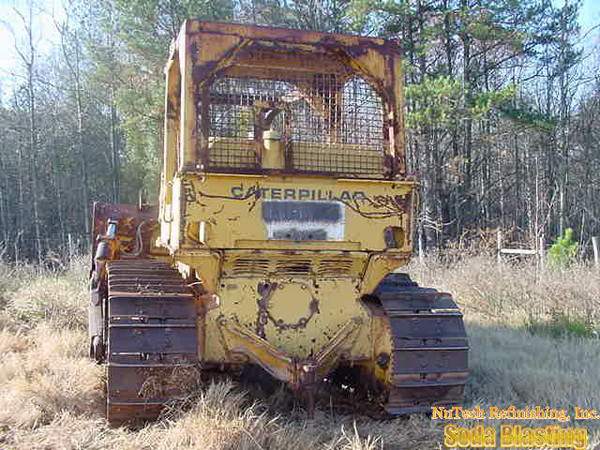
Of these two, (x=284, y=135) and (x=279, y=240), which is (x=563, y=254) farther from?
(x=279, y=240)

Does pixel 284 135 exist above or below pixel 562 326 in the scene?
above

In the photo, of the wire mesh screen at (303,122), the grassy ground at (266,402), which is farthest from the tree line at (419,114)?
the wire mesh screen at (303,122)

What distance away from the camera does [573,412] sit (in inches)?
204

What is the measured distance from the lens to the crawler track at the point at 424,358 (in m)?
4.95

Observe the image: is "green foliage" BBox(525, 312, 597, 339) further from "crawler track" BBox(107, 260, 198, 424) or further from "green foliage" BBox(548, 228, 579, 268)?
"crawler track" BBox(107, 260, 198, 424)

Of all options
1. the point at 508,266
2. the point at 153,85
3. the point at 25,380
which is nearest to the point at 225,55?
the point at 25,380

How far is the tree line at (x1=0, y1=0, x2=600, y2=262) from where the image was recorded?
21.5 meters

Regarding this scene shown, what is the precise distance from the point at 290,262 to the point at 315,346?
632mm

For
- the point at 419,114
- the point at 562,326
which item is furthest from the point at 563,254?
the point at 419,114

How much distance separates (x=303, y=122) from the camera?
5.39 meters

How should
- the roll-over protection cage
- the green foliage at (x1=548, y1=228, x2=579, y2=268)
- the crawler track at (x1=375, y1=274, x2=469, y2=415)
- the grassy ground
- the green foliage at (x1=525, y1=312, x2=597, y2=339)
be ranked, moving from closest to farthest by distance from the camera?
the grassy ground < the roll-over protection cage < the crawler track at (x1=375, y1=274, x2=469, y2=415) < the green foliage at (x1=525, y1=312, x2=597, y2=339) < the green foliage at (x1=548, y1=228, x2=579, y2=268)

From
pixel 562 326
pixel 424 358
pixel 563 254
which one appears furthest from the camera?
pixel 563 254

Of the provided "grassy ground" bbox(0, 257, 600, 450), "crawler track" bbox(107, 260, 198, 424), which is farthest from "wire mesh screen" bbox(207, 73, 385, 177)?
"grassy ground" bbox(0, 257, 600, 450)

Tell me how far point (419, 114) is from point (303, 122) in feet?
50.8
